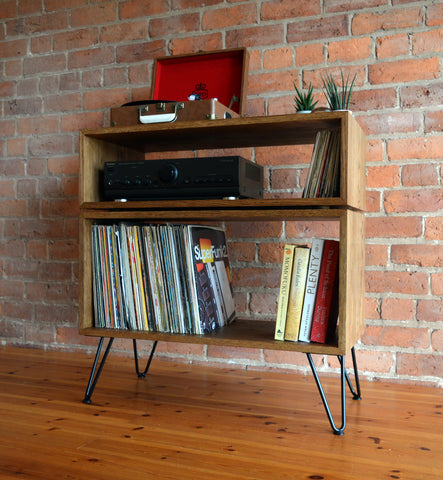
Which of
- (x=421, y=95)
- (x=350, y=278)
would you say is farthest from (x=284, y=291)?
(x=421, y=95)

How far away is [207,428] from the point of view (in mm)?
1497

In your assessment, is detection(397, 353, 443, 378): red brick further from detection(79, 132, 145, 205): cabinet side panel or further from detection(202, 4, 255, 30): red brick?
detection(202, 4, 255, 30): red brick

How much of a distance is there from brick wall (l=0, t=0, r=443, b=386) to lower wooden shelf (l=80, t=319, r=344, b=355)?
0.33 meters

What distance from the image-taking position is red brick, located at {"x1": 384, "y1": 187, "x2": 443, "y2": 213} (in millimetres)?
1886

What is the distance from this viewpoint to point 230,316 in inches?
75.9

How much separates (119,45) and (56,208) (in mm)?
750

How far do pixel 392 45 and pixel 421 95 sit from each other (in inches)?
8.2

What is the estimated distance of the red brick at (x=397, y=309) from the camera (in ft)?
6.29

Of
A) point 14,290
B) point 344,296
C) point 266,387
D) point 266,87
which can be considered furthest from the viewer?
point 14,290

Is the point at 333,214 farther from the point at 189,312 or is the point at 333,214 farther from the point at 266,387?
the point at 266,387

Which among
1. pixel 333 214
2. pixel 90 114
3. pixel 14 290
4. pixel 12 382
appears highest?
pixel 90 114

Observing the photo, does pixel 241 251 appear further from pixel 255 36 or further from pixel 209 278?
pixel 255 36

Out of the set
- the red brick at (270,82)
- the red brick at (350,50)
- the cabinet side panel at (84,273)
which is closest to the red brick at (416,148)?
the red brick at (350,50)

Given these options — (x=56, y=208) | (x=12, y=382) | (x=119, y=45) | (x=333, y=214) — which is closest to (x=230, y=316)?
(x=333, y=214)
